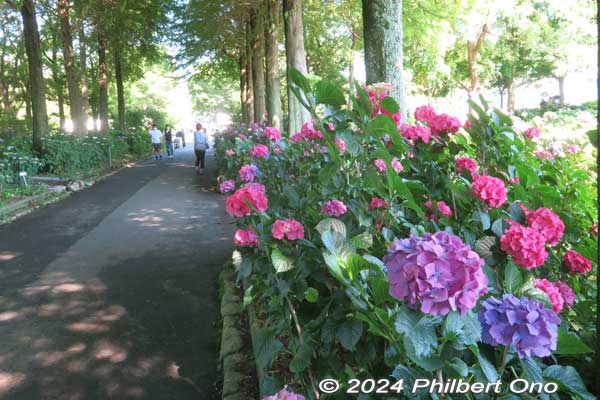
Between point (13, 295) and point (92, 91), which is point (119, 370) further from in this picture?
point (92, 91)

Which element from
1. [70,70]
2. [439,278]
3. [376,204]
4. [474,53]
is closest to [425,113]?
[376,204]

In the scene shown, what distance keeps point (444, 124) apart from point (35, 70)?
48.9 ft

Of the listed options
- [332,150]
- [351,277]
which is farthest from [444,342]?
[332,150]

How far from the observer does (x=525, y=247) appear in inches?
62.1

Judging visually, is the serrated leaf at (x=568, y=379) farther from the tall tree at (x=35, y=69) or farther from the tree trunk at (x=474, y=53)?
the tree trunk at (x=474, y=53)

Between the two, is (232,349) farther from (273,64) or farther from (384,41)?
(273,64)

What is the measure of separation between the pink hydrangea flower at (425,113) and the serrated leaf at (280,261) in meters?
1.49

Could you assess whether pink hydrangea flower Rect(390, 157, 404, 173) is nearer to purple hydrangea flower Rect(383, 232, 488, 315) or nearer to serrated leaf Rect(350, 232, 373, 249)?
serrated leaf Rect(350, 232, 373, 249)

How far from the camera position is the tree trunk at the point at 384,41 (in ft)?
15.2

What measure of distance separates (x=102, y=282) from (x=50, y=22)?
17464 millimetres

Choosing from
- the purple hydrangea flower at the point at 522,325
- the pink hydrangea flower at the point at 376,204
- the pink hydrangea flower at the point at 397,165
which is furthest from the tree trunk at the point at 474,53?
the purple hydrangea flower at the point at 522,325

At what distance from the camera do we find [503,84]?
52.4 m

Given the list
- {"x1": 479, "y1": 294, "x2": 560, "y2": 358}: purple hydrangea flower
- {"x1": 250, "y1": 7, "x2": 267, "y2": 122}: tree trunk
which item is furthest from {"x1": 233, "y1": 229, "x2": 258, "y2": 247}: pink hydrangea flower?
{"x1": 250, "y1": 7, "x2": 267, "y2": 122}: tree trunk

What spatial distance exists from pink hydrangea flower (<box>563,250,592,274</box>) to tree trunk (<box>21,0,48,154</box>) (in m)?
15.3
